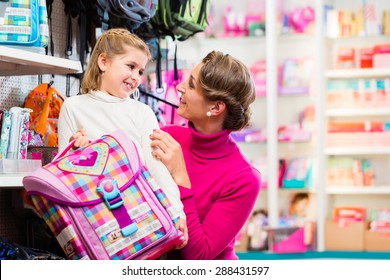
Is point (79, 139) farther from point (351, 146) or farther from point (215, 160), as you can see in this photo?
point (351, 146)

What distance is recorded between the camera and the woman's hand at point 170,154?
2414mm

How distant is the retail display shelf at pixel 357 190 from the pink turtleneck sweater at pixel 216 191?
172 inches

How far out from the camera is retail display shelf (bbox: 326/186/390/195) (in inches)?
269

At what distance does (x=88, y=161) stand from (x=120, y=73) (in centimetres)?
49

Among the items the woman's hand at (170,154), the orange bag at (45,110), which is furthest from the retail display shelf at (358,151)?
the woman's hand at (170,154)

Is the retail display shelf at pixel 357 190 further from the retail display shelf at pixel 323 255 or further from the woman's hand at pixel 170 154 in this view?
the woman's hand at pixel 170 154

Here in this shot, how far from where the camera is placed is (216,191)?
2.60 meters

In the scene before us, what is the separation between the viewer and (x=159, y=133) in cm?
246

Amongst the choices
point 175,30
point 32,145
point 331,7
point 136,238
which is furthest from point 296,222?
point 136,238

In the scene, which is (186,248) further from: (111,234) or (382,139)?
(382,139)

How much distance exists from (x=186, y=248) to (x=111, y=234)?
0.41 m

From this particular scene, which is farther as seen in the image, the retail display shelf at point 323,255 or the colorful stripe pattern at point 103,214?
the retail display shelf at point 323,255

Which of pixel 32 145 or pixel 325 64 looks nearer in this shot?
pixel 32 145

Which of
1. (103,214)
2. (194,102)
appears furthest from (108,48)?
(103,214)
